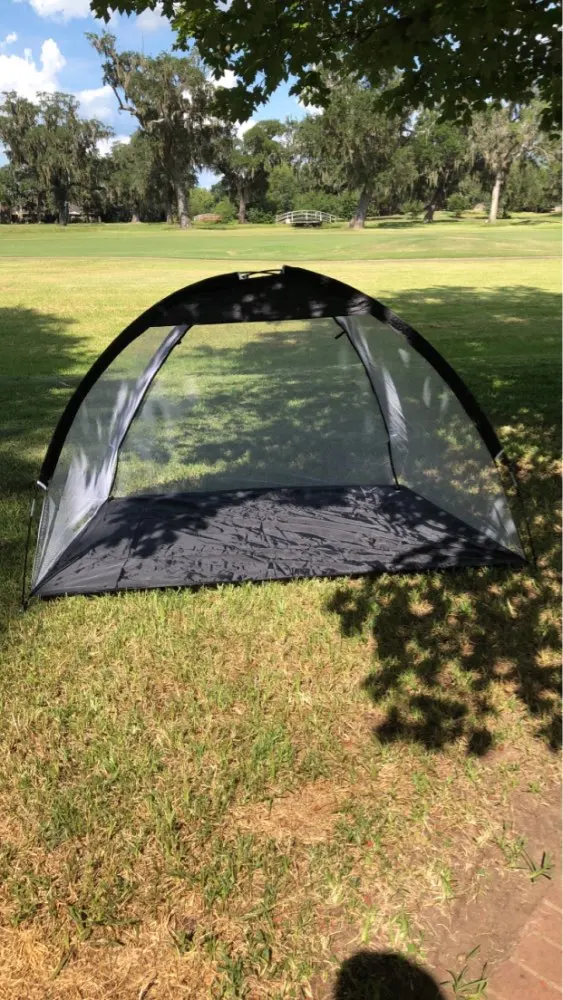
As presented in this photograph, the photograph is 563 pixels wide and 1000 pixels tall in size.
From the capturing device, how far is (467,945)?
→ 2.30m

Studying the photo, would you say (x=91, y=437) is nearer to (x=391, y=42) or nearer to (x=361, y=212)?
(x=391, y=42)

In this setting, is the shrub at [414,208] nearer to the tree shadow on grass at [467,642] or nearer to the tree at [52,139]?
the tree at [52,139]

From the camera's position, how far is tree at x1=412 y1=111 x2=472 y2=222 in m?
63.2

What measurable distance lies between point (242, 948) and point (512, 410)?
7158 mm

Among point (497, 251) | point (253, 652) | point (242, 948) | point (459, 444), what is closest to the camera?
point (242, 948)

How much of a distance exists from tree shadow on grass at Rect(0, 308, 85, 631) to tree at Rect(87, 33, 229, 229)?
2014 inches

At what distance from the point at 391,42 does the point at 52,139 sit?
78119 millimetres

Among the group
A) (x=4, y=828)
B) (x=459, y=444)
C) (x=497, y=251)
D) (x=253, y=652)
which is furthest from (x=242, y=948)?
(x=497, y=251)

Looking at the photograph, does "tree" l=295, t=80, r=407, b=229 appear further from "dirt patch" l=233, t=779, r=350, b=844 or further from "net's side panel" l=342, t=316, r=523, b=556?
"dirt patch" l=233, t=779, r=350, b=844

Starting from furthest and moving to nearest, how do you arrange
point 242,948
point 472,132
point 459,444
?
1. point 472,132
2. point 459,444
3. point 242,948

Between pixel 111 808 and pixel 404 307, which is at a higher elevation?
pixel 404 307

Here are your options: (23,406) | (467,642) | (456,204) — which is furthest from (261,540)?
(456,204)

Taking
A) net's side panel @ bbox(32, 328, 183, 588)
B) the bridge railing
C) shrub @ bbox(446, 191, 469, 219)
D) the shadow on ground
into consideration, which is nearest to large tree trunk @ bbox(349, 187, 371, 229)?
the bridge railing

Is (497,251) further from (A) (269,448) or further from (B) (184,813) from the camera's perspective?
(B) (184,813)
